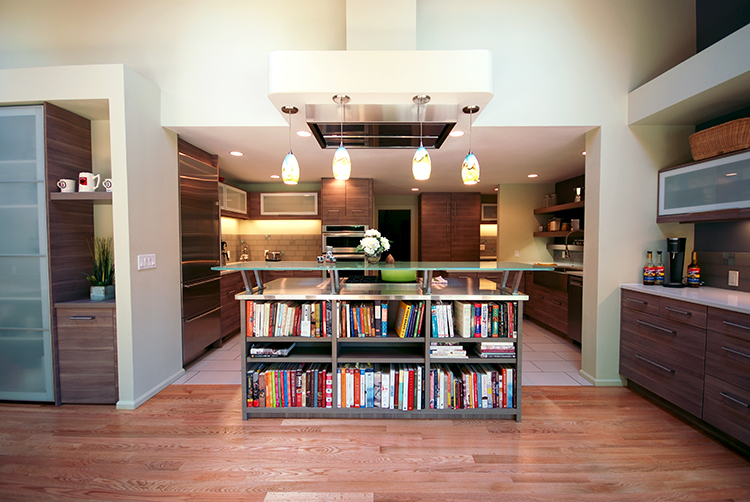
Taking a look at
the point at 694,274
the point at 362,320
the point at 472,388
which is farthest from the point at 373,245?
the point at 694,274

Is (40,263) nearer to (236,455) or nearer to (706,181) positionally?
(236,455)

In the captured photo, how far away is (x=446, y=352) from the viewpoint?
2264 millimetres

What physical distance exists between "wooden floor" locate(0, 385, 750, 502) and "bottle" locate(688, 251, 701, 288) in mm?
1052

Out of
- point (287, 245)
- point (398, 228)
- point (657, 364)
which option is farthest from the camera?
point (398, 228)

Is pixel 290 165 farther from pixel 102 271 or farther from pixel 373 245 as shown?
pixel 102 271

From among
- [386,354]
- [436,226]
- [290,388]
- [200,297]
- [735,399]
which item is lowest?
[290,388]

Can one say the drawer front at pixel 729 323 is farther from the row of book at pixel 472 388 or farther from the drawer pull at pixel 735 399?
the row of book at pixel 472 388

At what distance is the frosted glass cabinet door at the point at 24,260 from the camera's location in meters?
2.41

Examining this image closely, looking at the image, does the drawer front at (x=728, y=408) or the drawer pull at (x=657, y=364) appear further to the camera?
the drawer pull at (x=657, y=364)

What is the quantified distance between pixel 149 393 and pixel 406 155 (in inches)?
133

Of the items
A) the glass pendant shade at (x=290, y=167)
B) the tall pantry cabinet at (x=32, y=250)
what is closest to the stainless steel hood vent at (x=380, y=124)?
the glass pendant shade at (x=290, y=167)

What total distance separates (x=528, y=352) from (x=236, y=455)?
3165 mm

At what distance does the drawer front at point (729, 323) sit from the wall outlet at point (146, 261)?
3.98m

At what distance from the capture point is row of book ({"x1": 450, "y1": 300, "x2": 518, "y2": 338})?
88.0 inches
